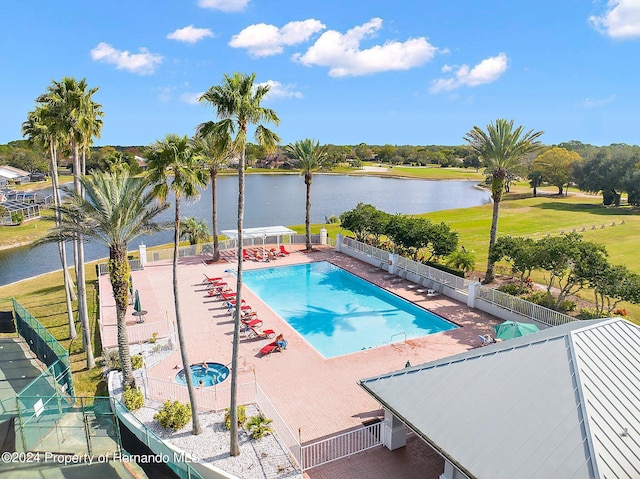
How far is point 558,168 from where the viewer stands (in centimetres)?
8000

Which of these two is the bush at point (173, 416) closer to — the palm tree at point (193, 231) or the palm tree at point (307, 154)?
the palm tree at point (307, 154)

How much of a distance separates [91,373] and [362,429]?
40.6ft

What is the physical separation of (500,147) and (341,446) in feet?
68.3

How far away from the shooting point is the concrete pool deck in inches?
595

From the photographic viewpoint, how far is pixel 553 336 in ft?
36.1

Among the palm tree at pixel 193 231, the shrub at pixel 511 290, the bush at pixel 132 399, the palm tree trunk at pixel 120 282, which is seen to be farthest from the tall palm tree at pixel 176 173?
the palm tree at pixel 193 231

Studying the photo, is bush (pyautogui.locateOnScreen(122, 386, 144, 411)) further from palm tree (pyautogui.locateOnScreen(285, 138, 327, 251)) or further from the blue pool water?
palm tree (pyautogui.locateOnScreen(285, 138, 327, 251))

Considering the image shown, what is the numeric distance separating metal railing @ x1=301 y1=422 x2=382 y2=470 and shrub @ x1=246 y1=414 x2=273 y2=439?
1.43 metres

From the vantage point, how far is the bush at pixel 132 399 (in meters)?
14.9

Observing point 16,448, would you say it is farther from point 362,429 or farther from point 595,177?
point 595,177

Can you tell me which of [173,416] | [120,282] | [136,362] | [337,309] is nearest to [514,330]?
[337,309]

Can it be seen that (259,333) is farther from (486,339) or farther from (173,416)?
(486,339)

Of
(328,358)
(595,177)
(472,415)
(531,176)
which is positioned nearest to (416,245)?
(328,358)

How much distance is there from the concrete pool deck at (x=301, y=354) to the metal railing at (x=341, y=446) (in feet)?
2.52
